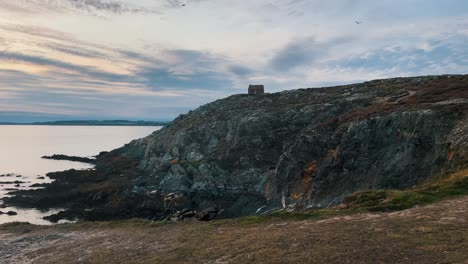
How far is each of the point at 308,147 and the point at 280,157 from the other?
738 centimetres

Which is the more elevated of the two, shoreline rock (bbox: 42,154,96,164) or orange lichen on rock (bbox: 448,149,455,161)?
orange lichen on rock (bbox: 448,149,455,161)

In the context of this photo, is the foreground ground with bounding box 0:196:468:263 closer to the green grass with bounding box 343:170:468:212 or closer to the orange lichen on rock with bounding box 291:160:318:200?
the green grass with bounding box 343:170:468:212

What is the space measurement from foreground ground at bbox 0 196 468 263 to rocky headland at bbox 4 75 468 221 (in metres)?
10.3

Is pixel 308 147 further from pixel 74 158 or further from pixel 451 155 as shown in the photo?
pixel 74 158

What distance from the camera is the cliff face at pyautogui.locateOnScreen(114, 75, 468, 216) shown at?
3294 centimetres

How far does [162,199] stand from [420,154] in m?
37.8

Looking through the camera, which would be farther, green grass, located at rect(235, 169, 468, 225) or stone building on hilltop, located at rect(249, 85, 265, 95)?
stone building on hilltop, located at rect(249, 85, 265, 95)

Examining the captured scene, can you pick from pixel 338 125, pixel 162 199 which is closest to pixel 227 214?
pixel 162 199

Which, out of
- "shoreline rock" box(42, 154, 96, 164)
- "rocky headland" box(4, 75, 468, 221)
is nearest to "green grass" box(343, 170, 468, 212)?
"rocky headland" box(4, 75, 468, 221)

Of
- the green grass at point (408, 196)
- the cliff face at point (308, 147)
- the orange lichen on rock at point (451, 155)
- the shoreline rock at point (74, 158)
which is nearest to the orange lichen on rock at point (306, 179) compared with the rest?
the cliff face at point (308, 147)

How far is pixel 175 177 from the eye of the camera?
6406 cm

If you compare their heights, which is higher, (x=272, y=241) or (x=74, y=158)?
(x=272, y=241)

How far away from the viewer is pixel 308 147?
46.6 m

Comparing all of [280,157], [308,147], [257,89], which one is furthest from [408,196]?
[257,89]
